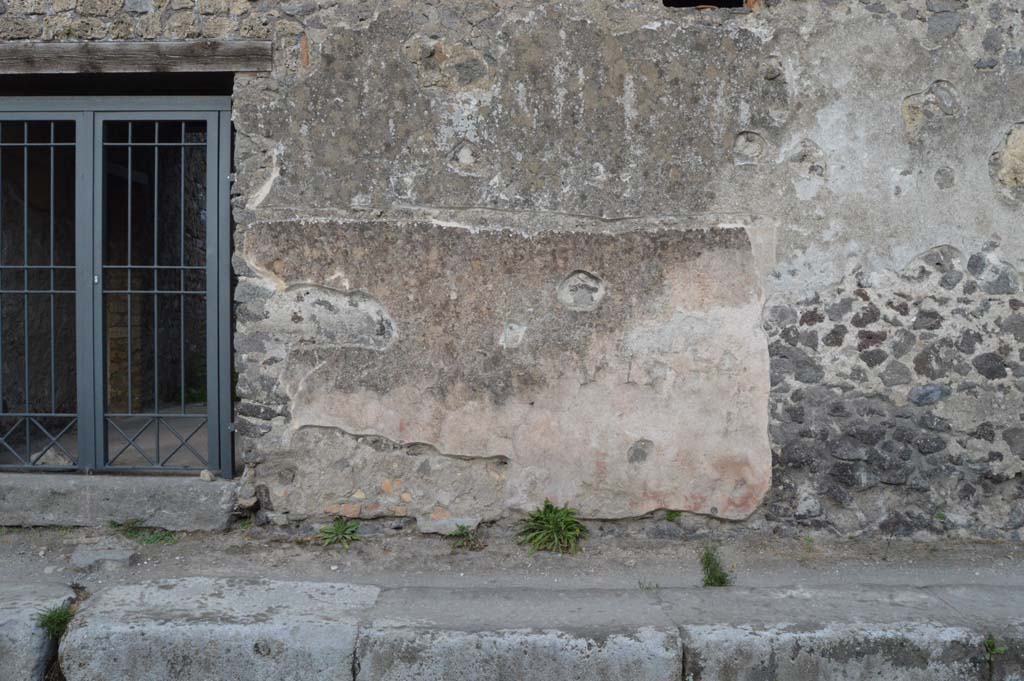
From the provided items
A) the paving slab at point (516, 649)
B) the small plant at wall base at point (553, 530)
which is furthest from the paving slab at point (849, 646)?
the small plant at wall base at point (553, 530)

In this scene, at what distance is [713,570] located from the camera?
11.8ft

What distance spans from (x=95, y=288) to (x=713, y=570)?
360 centimetres

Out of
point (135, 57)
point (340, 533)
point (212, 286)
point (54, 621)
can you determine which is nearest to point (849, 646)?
point (340, 533)

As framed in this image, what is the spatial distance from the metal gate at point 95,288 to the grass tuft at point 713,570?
2.60 metres

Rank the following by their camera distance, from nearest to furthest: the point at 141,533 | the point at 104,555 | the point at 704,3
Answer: the point at 104,555, the point at 141,533, the point at 704,3

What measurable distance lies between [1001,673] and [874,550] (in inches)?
38.4

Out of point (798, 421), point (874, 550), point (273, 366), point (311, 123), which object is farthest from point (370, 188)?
point (874, 550)

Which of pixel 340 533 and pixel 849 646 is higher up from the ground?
pixel 340 533

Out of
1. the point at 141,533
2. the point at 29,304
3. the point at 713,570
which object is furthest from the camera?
the point at 29,304

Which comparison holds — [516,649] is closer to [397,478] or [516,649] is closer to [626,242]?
[397,478]

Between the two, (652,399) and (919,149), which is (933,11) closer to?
(919,149)

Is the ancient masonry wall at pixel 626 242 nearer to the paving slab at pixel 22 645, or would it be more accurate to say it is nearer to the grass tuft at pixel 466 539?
the grass tuft at pixel 466 539

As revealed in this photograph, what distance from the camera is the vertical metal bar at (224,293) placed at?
4.15 metres

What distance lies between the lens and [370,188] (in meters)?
3.94
